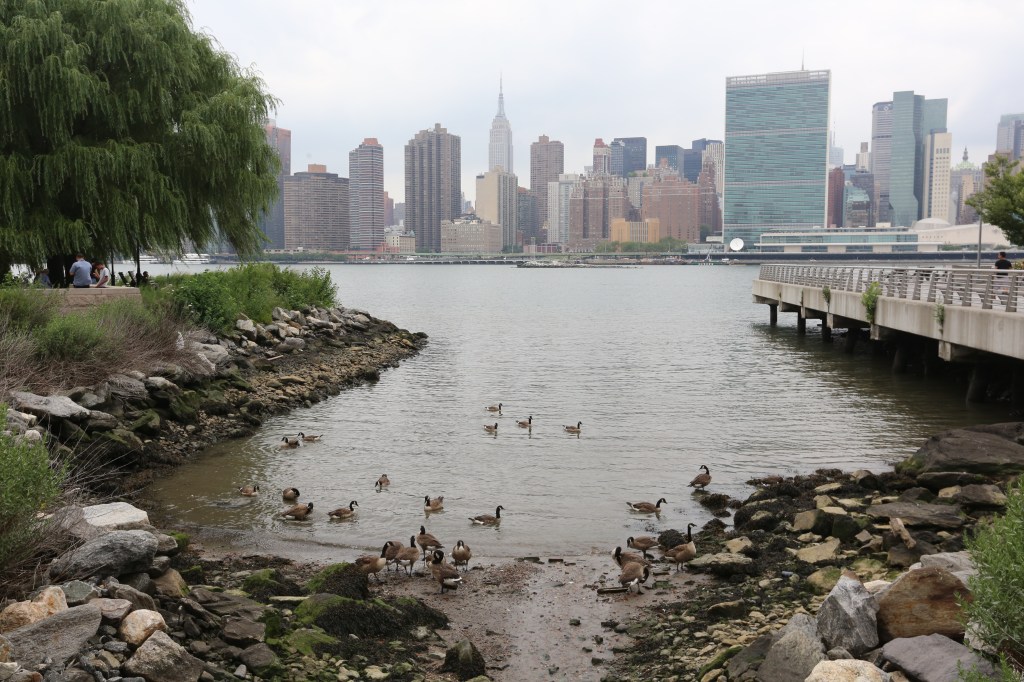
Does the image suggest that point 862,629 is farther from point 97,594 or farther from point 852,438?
point 852,438

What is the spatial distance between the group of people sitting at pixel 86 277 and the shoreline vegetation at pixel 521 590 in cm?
808

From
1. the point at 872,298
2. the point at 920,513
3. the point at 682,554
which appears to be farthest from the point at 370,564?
the point at 872,298

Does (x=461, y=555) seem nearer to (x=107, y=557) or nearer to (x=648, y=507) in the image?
(x=648, y=507)

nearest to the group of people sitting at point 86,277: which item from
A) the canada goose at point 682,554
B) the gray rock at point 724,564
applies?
the canada goose at point 682,554

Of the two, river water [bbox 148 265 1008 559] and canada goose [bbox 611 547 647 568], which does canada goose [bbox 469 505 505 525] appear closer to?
river water [bbox 148 265 1008 559]

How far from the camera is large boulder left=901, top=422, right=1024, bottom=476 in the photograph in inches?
601

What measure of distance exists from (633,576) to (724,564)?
1.34 m

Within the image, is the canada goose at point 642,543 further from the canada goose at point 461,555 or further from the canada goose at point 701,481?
the canada goose at point 701,481

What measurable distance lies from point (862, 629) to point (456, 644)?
422 centimetres

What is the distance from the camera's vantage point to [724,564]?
471 inches

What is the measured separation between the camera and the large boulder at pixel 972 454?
1526 centimetres

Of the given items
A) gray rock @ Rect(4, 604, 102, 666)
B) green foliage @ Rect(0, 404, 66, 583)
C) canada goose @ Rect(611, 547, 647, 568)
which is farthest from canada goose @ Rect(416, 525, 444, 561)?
gray rock @ Rect(4, 604, 102, 666)

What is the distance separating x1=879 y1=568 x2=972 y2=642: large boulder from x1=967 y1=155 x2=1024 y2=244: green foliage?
43.4 meters

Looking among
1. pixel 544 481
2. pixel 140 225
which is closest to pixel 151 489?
pixel 544 481
